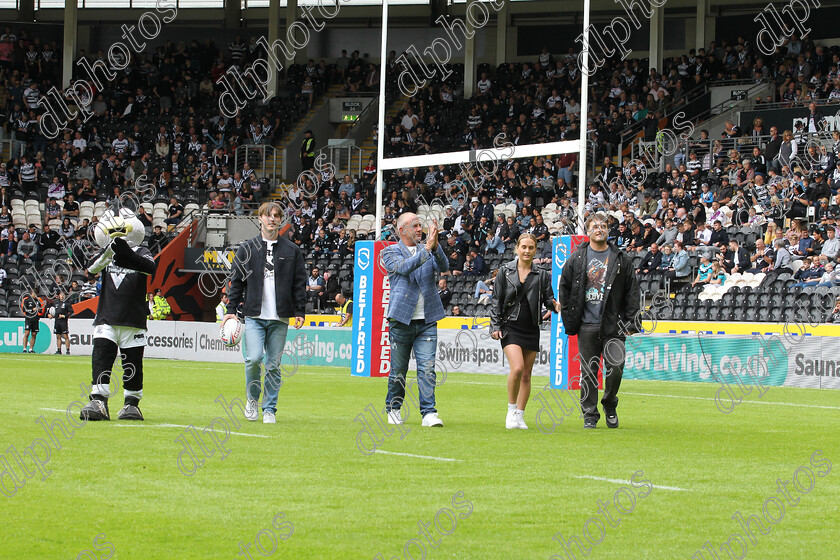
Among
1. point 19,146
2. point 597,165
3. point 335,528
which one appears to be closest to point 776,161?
point 597,165

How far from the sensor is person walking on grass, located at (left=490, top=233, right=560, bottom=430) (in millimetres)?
11539

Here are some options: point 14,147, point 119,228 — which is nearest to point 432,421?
point 119,228

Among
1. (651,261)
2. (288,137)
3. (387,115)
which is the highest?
(387,115)

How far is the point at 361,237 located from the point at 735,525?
28431mm

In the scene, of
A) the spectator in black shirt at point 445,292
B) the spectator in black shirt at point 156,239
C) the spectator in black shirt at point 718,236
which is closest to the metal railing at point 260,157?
the spectator in black shirt at point 156,239

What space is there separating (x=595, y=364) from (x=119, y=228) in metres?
4.81

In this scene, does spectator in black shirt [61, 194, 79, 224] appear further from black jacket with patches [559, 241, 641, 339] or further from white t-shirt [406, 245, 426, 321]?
black jacket with patches [559, 241, 641, 339]

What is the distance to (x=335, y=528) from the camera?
6051 millimetres

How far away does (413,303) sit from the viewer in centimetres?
1127

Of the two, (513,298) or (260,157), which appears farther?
(260,157)

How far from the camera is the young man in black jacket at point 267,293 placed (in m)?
11.5

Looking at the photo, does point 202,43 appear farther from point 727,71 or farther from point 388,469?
point 388,469

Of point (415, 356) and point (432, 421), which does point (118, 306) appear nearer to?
point (415, 356)

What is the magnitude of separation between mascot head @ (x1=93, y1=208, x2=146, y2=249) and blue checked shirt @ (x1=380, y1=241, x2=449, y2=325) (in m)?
2.41
